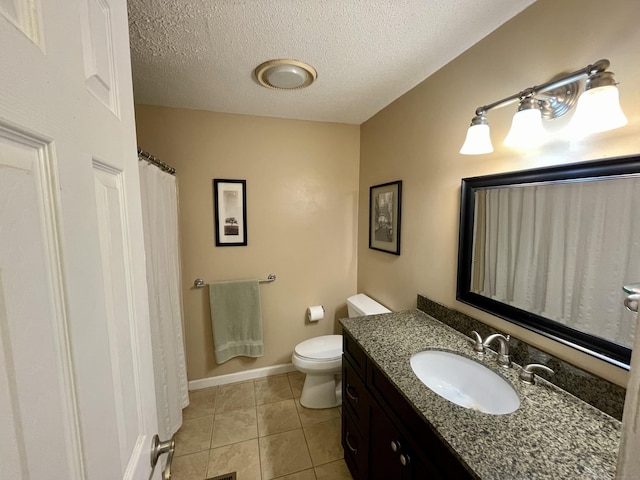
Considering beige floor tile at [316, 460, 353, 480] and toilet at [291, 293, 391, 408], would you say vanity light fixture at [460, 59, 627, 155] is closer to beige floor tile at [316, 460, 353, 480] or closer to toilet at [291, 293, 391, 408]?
toilet at [291, 293, 391, 408]

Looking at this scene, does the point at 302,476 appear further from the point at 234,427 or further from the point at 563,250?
the point at 563,250

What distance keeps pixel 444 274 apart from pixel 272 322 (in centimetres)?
154

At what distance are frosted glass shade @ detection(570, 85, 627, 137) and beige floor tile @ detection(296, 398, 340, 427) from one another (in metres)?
2.15

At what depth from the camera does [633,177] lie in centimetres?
82

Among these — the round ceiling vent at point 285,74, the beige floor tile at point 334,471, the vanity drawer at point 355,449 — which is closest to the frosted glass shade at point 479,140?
the round ceiling vent at point 285,74

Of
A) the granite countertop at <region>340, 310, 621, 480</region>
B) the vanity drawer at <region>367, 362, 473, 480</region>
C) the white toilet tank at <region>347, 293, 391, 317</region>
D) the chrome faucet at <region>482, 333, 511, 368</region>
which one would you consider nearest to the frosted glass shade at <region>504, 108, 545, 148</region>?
the chrome faucet at <region>482, 333, 511, 368</region>

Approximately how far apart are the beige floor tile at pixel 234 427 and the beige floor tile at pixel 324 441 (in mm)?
381

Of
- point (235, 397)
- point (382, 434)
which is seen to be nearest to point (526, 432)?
point (382, 434)

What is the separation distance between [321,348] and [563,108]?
1911 millimetres

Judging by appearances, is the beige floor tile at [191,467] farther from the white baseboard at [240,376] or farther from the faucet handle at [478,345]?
the faucet handle at [478,345]

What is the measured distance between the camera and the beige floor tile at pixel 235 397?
2119 mm

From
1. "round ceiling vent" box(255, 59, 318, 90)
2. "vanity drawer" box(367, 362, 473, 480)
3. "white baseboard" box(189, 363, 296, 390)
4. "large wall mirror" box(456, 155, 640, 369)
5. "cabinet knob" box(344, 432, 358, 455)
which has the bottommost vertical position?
"white baseboard" box(189, 363, 296, 390)

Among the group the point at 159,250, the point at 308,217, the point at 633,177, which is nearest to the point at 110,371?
the point at 159,250

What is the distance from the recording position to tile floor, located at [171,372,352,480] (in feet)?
5.27
